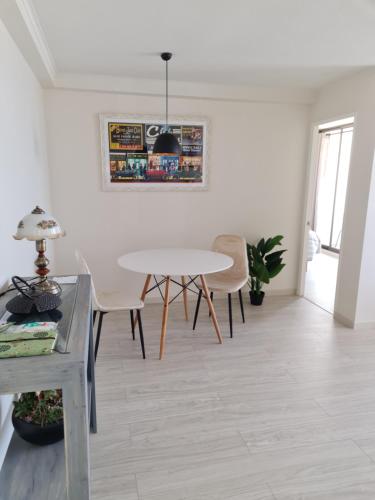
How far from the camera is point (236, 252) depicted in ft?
11.3

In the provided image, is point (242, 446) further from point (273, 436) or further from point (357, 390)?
point (357, 390)

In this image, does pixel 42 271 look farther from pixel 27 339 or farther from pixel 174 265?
pixel 174 265

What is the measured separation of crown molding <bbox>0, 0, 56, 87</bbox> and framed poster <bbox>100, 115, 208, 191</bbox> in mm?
792

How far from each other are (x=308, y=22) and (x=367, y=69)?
47.7 inches

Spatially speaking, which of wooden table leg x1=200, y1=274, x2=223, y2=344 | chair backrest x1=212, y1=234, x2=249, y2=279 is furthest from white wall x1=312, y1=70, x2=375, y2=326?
wooden table leg x1=200, y1=274, x2=223, y2=344

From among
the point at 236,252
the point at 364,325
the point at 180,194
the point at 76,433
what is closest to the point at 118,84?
the point at 180,194

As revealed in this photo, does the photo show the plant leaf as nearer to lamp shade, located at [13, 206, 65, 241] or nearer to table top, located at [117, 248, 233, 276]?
table top, located at [117, 248, 233, 276]

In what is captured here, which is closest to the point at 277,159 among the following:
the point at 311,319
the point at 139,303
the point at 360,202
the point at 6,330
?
the point at 360,202

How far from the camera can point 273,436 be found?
1935mm

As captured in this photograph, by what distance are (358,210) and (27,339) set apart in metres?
3.00

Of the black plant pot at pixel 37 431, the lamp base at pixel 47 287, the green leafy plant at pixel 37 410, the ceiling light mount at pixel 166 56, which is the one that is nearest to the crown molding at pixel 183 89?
the ceiling light mount at pixel 166 56

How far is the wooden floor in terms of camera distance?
1.64m

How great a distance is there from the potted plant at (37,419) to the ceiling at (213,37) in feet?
7.09

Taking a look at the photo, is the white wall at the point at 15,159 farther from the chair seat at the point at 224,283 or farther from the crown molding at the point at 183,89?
the chair seat at the point at 224,283
